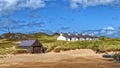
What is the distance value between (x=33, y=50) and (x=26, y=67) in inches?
1627

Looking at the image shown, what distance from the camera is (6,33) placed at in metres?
193

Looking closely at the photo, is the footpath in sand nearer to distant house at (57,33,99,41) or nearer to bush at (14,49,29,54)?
bush at (14,49,29,54)

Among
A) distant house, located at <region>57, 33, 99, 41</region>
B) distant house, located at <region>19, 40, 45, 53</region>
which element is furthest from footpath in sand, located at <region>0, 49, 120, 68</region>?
distant house, located at <region>57, 33, 99, 41</region>

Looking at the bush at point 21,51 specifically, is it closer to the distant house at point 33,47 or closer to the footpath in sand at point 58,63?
the distant house at point 33,47

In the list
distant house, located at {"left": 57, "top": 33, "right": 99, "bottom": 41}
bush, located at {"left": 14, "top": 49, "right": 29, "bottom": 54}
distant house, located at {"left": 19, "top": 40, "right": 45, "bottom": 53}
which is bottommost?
bush, located at {"left": 14, "top": 49, "right": 29, "bottom": 54}

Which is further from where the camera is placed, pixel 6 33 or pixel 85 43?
pixel 6 33

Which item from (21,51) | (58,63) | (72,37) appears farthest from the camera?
(72,37)

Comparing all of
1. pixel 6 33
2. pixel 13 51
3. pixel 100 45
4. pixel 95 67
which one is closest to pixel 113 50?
pixel 100 45

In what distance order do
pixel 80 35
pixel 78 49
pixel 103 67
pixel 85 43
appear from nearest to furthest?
pixel 103 67, pixel 78 49, pixel 85 43, pixel 80 35

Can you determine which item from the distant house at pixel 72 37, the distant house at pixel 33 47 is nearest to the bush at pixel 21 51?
the distant house at pixel 33 47

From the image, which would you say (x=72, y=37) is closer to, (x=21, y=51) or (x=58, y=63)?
(x=21, y=51)

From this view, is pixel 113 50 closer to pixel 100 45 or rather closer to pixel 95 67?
pixel 100 45

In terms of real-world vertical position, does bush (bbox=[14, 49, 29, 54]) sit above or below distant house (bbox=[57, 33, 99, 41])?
below

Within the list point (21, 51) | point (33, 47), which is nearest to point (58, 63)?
point (21, 51)
